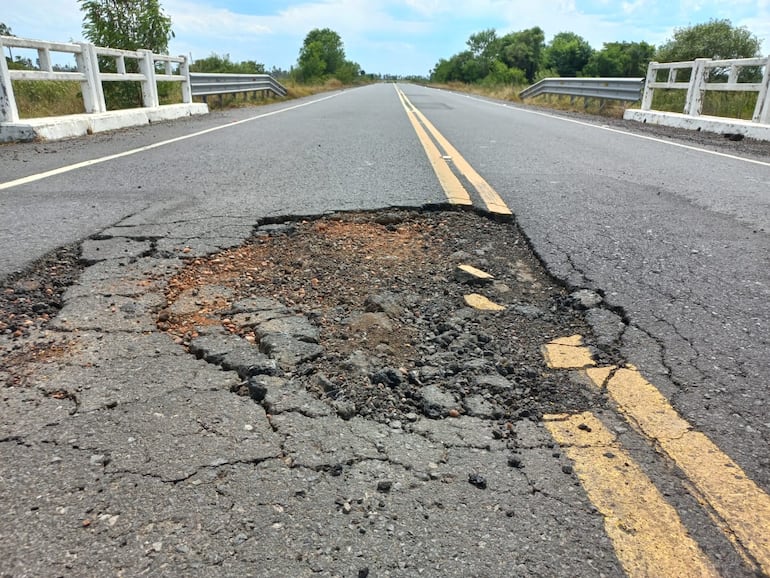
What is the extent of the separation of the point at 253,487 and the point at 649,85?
14.7 metres

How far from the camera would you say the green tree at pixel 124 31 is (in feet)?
36.9

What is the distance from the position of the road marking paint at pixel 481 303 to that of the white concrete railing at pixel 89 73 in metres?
7.55

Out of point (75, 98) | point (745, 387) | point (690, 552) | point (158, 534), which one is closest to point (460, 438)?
point (690, 552)

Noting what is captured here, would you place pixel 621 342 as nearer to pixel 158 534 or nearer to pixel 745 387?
pixel 745 387

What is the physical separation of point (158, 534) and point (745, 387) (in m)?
1.91

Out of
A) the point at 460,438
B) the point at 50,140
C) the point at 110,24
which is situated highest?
the point at 110,24

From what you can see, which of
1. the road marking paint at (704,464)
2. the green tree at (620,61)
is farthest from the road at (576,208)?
the green tree at (620,61)

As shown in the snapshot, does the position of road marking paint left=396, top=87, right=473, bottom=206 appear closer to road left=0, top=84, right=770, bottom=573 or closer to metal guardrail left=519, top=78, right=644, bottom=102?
road left=0, top=84, right=770, bottom=573

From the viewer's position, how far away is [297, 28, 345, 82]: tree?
53.8 metres

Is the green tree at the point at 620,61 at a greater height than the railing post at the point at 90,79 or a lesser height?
greater

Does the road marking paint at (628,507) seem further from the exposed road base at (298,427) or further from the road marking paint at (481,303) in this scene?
the road marking paint at (481,303)

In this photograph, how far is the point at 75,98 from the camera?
10680mm

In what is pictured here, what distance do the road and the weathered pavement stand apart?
0.41m

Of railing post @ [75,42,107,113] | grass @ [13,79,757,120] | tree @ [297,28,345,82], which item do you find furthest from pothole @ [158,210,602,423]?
tree @ [297,28,345,82]
